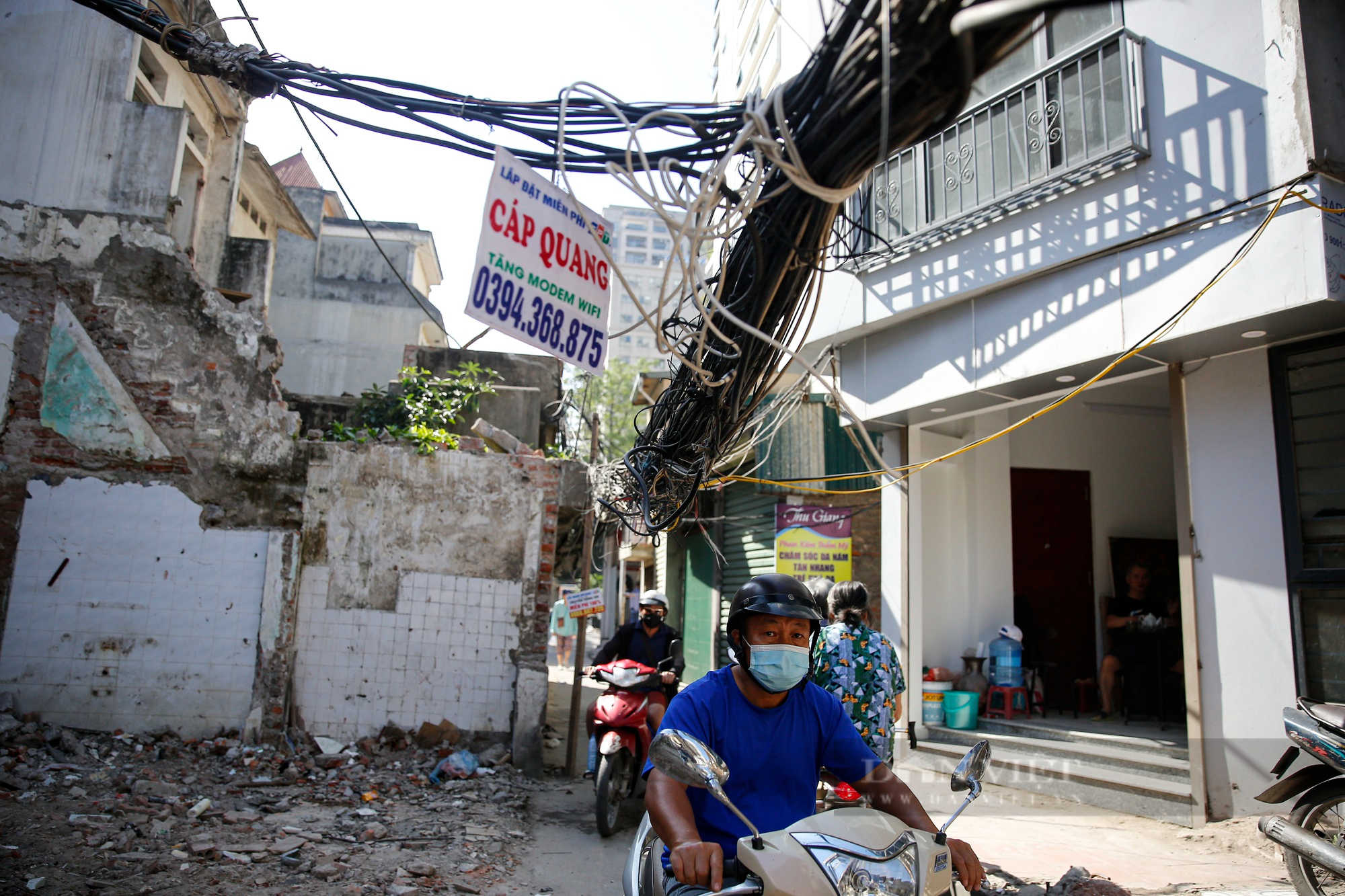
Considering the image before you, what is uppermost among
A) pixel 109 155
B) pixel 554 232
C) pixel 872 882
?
pixel 109 155

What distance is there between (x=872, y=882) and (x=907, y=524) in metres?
7.11

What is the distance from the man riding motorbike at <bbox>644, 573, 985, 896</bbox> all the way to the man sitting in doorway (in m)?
6.74

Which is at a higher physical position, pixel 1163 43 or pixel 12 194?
pixel 1163 43

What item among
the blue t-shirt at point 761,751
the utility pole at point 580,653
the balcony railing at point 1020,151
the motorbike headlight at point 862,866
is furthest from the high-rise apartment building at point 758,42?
the motorbike headlight at point 862,866

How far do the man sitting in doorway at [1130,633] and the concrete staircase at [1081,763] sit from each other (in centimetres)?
97

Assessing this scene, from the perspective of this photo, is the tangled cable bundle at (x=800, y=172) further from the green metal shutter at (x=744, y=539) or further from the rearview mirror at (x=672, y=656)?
the green metal shutter at (x=744, y=539)

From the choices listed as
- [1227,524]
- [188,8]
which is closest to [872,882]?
[1227,524]

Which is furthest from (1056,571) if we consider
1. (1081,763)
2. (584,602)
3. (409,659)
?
(409,659)

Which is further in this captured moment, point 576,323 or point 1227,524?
point 1227,524

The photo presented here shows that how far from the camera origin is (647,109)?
354 cm

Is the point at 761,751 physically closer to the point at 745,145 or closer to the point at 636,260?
the point at 745,145

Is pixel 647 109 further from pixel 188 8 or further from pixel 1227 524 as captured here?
pixel 188 8

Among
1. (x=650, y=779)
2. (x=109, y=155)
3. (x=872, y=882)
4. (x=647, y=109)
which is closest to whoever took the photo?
(x=872, y=882)

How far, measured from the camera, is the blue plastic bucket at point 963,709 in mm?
8344
